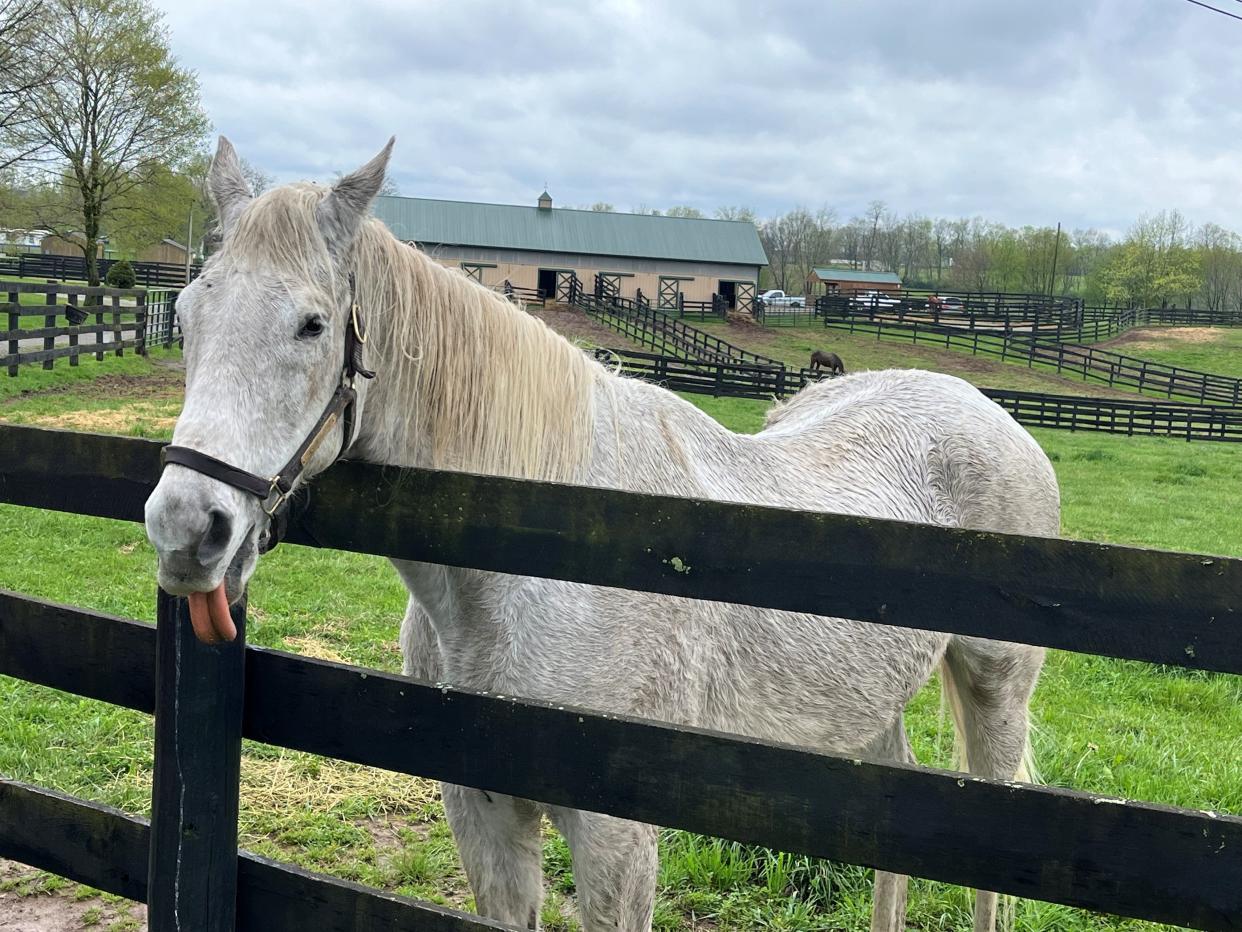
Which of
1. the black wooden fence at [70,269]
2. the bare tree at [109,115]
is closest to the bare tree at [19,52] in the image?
the bare tree at [109,115]

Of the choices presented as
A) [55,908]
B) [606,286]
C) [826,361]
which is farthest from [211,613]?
[606,286]

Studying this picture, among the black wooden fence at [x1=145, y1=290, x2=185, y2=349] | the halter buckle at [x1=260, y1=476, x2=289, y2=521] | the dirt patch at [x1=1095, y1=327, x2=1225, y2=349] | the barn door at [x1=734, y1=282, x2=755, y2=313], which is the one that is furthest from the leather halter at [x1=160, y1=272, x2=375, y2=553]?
the dirt patch at [x1=1095, y1=327, x2=1225, y2=349]

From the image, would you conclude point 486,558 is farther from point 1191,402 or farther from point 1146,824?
point 1191,402

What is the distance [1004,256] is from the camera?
234 ft

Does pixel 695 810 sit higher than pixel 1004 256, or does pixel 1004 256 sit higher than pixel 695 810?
pixel 1004 256

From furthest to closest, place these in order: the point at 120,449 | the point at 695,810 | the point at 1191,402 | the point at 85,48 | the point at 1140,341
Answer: the point at 1140,341 < the point at 1191,402 < the point at 85,48 < the point at 120,449 < the point at 695,810

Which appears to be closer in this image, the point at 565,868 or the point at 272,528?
the point at 272,528

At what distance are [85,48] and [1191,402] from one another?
37.3 metres

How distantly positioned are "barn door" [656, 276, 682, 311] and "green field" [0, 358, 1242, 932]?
1671 inches

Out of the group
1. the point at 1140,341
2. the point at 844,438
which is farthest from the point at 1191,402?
the point at 844,438

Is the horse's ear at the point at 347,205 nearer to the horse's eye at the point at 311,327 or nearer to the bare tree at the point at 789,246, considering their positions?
the horse's eye at the point at 311,327

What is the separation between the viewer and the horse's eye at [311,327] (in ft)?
6.51

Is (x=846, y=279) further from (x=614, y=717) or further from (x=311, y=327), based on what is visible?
(x=614, y=717)

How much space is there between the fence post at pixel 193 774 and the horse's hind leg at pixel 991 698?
2768 mm
